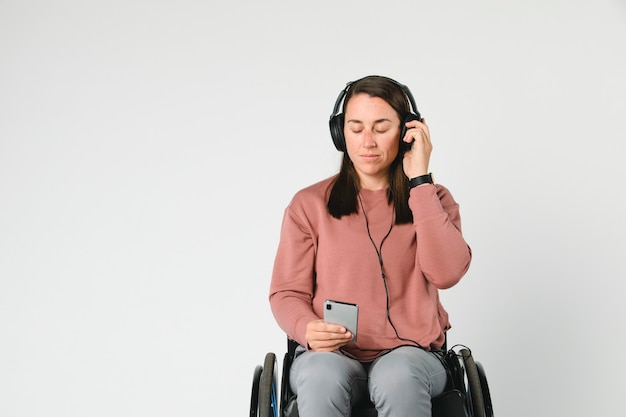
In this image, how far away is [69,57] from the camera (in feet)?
12.1

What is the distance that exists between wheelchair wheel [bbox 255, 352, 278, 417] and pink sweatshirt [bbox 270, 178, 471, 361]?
0.30 ft

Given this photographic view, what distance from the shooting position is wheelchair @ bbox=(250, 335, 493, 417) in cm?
220

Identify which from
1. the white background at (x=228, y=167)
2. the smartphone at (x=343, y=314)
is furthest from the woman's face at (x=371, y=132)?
the white background at (x=228, y=167)

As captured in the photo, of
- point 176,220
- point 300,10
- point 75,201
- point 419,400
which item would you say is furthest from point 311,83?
point 419,400

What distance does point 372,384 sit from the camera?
216cm

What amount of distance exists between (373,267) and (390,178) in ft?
0.88

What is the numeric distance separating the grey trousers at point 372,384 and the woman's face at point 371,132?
0.51 meters

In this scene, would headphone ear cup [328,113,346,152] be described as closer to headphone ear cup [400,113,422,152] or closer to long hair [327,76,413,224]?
long hair [327,76,413,224]

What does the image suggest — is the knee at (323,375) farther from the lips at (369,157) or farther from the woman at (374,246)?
the lips at (369,157)

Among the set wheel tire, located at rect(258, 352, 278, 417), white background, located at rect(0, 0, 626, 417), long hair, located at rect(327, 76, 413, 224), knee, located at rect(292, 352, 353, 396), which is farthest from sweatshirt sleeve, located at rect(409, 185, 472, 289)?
white background, located at rect(0, 0, 626, 417)

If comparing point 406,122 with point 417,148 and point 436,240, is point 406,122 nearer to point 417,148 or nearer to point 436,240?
point 417,148

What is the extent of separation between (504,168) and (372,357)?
1.39 meters

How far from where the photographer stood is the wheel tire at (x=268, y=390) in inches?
86.7

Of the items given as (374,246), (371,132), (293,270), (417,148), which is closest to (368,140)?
(371,132)
